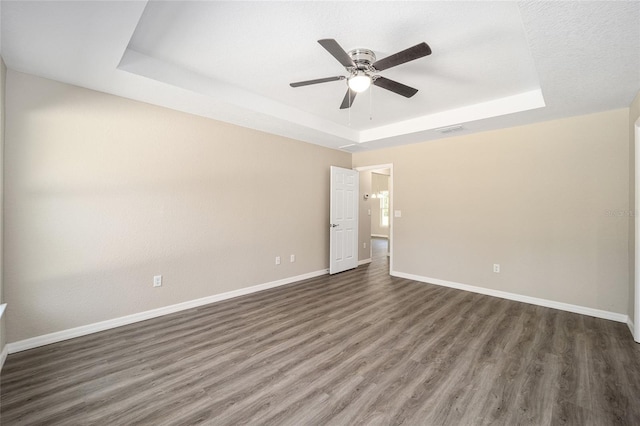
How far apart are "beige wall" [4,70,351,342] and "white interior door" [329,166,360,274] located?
4.23 ft

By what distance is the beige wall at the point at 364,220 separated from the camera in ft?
20.5

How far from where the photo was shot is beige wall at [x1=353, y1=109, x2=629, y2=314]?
329 centimetres

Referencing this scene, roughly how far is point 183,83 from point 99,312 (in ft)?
8.66

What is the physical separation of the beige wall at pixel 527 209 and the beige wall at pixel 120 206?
2.74 metres

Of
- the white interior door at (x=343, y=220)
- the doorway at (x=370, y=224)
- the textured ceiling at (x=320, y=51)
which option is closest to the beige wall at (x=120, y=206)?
the textured ceiling at (x=320, y=51)

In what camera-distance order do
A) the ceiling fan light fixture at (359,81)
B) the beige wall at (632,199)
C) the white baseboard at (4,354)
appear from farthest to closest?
the beige wall at (632,199) → the ceiling fan light fixture at (359,81) → the white baseboard at (4,354)

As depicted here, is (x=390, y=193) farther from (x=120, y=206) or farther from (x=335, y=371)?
(x=120, y=206)

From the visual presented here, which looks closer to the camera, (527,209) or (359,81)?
(359,81)

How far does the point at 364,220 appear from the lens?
638 centimetres

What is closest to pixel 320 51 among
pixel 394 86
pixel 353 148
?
pixel 394 86

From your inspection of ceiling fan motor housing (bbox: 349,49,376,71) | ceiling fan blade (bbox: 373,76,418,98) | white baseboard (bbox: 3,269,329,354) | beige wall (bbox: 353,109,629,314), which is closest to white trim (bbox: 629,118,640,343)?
beige wall (bbox: 353,109,629,314)

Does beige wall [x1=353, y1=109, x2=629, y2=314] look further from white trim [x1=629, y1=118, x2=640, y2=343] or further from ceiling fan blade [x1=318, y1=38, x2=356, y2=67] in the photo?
ceiling fan blade [x1=318, y1=38, x2=356, y2=67]

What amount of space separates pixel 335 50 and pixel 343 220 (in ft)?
12.6

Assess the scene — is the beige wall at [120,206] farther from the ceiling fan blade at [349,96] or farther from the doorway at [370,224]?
→ the doorway at [370,224]
